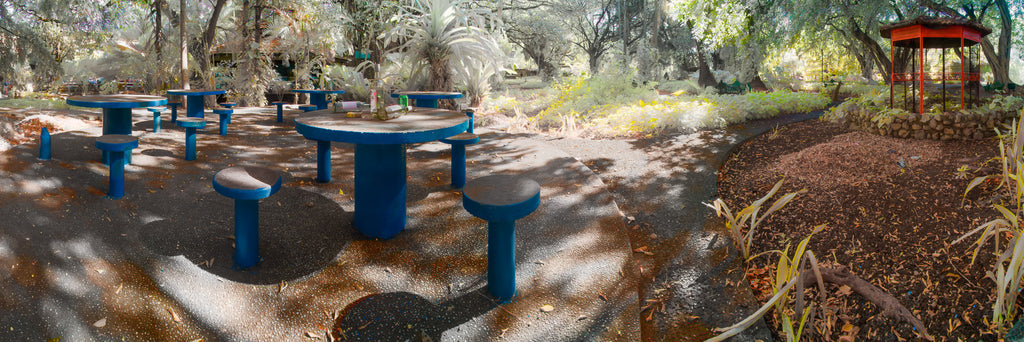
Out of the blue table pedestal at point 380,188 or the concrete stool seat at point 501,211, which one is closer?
the concrete stool seat at point 501,211

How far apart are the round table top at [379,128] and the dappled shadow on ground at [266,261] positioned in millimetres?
687

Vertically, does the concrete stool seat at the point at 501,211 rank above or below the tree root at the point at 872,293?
above

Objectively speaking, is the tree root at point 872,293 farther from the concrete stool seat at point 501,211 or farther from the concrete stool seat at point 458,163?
the concrete stool seat at point 458,163

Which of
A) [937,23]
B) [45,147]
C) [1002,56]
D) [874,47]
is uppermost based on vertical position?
[874,47]

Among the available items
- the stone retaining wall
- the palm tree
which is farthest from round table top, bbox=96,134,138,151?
the stone retaining wall

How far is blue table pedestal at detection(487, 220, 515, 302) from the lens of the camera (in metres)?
2.52

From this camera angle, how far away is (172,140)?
5.80 m

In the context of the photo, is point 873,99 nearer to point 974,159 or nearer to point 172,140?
point 974,159

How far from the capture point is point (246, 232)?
9.04 ft

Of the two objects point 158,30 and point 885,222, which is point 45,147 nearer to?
point 885,222

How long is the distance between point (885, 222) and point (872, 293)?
2.72 feet

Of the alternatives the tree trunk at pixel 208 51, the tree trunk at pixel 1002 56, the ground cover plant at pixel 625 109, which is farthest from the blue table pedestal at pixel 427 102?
the tree trunk at pixel 1002 56

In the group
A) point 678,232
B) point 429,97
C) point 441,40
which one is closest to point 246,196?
point 678,232

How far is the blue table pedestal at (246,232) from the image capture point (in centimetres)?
273
